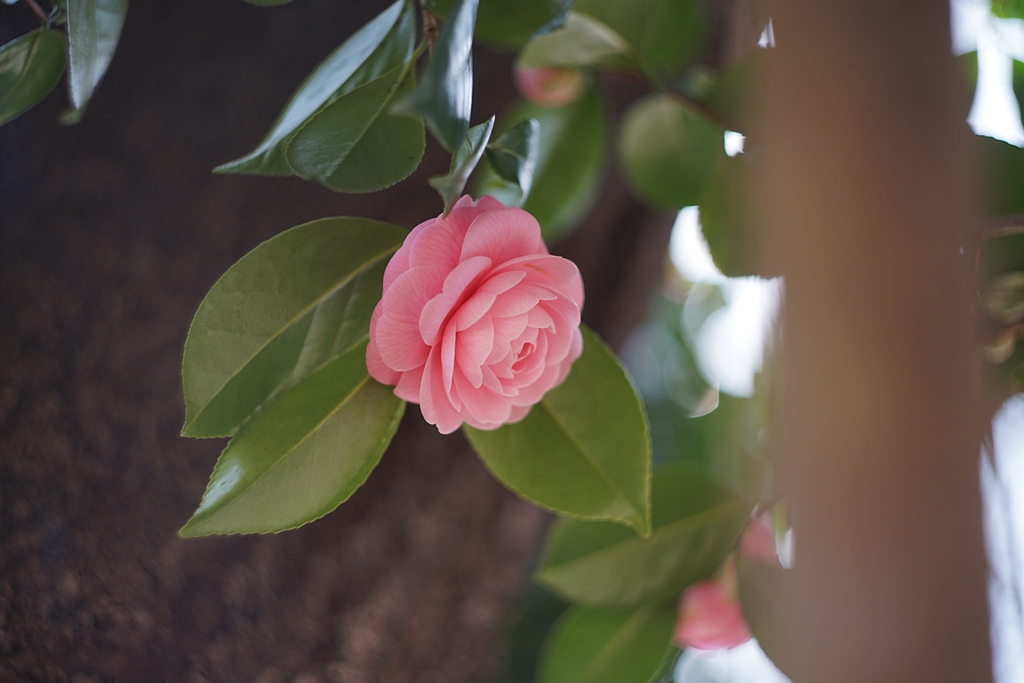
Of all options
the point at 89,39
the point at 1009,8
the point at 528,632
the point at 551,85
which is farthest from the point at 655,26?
the point at 528,632

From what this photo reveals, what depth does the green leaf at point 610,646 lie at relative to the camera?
0.58m

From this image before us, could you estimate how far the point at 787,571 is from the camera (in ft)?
0.66

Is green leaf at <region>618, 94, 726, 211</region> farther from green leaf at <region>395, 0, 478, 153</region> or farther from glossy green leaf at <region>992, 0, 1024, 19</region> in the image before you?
green leaf at <region>395, 0, 478, 153</region>

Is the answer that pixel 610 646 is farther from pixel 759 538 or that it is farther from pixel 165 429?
pixel 165 429

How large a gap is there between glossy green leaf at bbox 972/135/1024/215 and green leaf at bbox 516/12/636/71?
0.31m

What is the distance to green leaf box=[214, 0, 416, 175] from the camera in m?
0.32

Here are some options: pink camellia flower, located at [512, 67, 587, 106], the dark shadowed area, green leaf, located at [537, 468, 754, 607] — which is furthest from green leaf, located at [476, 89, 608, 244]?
green leaf, located at [537, 468, 754, 607]

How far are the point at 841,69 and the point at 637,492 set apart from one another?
24cm

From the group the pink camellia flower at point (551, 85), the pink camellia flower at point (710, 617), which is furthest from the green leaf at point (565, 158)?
the pink camellia flower at point (710, 617)

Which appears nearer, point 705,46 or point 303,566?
point 303,566

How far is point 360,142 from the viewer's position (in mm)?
302

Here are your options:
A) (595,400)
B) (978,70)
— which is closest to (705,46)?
(978,70)

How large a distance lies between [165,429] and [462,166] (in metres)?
0.44

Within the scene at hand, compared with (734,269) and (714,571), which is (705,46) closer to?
(734,269)
